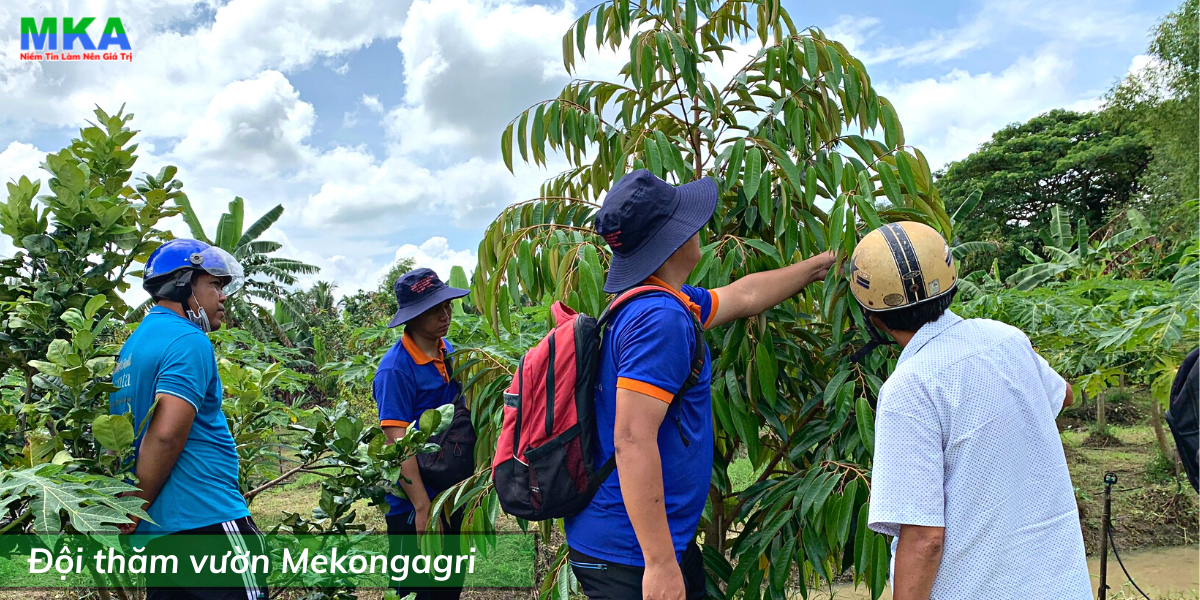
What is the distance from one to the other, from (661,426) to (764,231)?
Result: 0.95 metres

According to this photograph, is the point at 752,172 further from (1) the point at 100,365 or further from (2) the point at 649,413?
(1) the point at 100,365

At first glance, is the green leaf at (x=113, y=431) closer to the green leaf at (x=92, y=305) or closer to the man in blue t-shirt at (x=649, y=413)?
the green leaf at (x=92, y=305)

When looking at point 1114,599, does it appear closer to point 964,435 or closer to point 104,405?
point 964,435

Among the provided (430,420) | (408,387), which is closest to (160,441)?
(430,420)

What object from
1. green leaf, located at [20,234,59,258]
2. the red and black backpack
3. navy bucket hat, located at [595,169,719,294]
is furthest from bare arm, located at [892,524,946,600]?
green leaf, located at [20,234,59,258]

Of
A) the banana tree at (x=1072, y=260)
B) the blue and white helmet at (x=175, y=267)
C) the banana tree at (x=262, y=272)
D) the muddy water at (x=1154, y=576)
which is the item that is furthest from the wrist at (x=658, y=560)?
the banana tree at (x=262, y=272)

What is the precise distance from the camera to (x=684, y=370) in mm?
1610

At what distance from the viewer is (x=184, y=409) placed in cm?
196

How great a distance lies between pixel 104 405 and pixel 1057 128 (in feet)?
98.1

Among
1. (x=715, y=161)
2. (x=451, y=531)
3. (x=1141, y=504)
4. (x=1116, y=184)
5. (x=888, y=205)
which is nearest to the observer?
(x=888, y=205)

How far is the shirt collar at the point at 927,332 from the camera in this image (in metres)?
1.38

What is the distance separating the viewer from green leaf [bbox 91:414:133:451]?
64.6 inches

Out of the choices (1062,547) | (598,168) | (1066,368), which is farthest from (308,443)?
(1066,368)

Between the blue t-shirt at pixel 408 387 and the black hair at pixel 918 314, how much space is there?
1.82m
